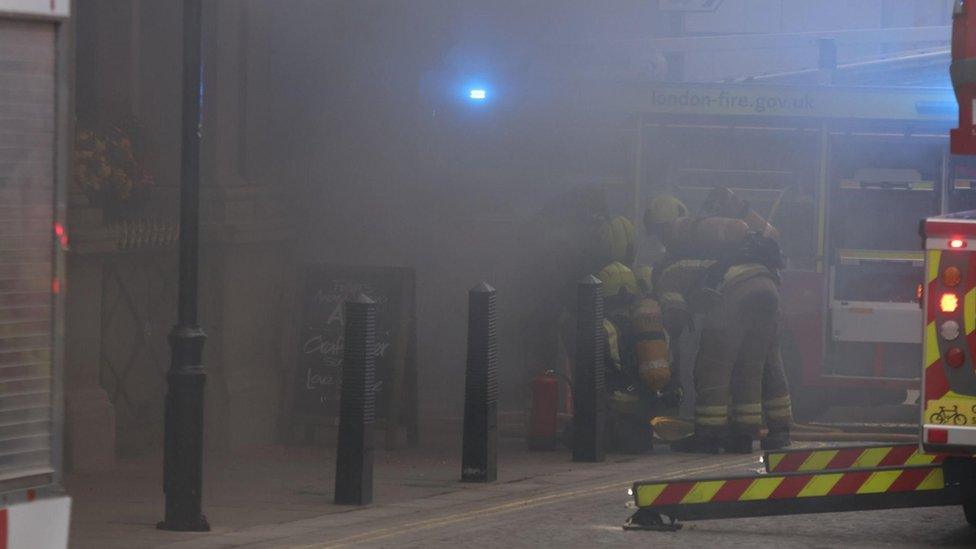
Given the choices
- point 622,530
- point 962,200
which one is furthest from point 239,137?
point 962,200

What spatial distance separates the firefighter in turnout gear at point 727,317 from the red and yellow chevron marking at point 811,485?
10.9 feet

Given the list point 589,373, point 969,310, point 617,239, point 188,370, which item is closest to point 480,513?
point 188,370

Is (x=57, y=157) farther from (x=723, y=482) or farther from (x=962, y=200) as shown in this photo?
(x=962, y=200)

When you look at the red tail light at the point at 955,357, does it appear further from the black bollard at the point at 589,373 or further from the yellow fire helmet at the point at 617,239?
the yellow fire helmet at the point at 617,239

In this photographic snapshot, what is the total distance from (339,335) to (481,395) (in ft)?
6.37

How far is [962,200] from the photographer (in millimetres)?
13445

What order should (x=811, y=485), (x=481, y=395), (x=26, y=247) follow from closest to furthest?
(x=26, y=247)
(x=811, y=485)
(x=481, y=395)

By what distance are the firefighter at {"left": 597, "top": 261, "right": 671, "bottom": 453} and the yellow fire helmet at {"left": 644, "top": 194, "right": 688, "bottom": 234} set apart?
35cm

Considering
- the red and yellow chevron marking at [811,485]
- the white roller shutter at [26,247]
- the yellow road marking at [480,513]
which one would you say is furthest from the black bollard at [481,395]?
the white roller shutter at [26,247]

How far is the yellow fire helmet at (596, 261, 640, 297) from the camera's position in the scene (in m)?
11.5

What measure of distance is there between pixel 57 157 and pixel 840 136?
31.7 ft

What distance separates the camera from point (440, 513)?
883 cm

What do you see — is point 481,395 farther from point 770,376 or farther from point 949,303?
point 949,303

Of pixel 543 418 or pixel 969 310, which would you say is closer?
pixel 969 310
